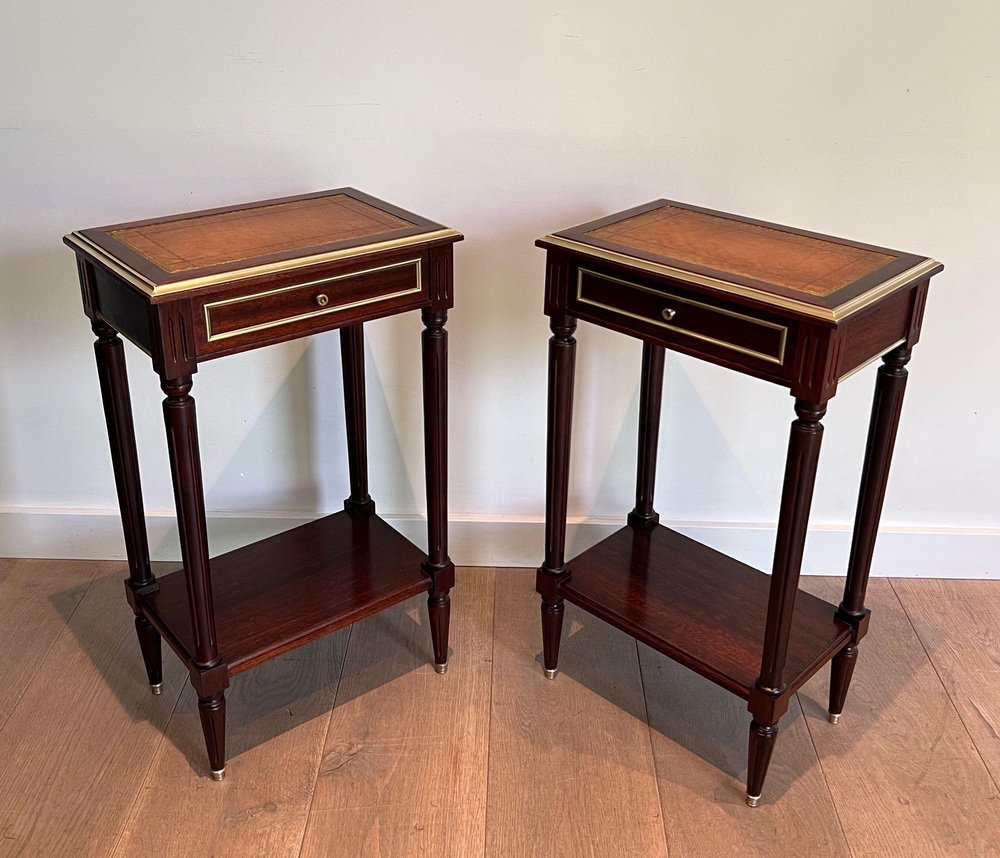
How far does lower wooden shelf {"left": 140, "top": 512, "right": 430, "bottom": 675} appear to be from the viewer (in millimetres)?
1811

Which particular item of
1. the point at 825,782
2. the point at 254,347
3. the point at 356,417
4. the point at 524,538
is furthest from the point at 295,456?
the point at 825,782

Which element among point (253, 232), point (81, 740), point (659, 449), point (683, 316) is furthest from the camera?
point (659, 449)

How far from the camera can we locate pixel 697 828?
1707mm

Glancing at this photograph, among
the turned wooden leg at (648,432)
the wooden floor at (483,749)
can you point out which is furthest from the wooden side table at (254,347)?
the turned wooden leg at (648,432)

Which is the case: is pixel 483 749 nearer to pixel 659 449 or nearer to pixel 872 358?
pixel 659 449

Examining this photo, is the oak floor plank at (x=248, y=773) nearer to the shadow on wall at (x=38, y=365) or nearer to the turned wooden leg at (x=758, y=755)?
the shadow on wall at (x=38, y=365)

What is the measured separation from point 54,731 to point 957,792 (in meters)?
1.61

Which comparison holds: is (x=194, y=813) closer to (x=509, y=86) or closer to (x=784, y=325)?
(x=784, y=325)

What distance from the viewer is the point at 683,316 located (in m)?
1.55

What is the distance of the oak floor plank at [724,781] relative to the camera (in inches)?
66.3

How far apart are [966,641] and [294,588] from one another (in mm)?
1397

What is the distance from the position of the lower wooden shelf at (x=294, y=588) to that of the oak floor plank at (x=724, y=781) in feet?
1.76

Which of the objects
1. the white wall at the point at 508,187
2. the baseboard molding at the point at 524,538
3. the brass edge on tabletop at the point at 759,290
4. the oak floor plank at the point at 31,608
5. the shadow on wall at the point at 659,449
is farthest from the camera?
the baseboard molding at the point at 524,538

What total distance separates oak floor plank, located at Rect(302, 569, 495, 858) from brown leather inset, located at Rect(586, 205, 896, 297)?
923 mm
